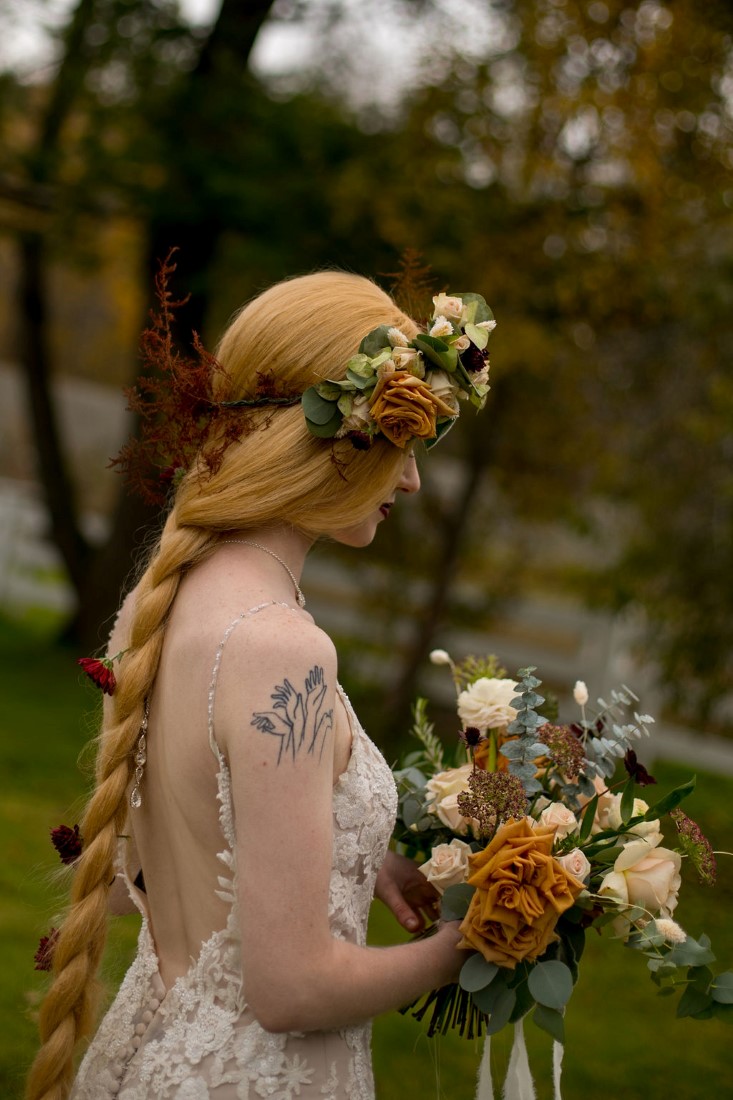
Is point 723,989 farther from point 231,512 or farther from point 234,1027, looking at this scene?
point 231,512

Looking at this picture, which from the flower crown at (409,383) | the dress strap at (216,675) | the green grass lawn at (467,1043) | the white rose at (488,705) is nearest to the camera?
the dress strap at (216,675)

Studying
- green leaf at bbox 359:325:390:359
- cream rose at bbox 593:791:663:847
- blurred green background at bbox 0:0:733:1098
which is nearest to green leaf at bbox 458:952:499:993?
cream rose at bbox 593:791:663:847

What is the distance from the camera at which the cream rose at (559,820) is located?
2152 mm

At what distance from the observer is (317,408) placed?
207 centimetres

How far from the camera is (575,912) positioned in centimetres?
215

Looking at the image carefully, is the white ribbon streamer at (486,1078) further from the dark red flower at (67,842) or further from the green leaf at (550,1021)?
the dark red flower at (67,842)

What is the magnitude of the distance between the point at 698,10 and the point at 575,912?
6.59 meters

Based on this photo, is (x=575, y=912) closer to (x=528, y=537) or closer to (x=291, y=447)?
(x=291, y=447)

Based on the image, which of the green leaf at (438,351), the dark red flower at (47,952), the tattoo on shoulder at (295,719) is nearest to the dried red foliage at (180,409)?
the green leaf at (438,351)

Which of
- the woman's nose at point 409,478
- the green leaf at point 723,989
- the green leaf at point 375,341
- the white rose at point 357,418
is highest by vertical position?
the green leaf at point 375,341

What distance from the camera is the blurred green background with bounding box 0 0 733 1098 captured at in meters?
7.42

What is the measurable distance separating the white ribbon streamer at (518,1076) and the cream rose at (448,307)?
1405 millimetres

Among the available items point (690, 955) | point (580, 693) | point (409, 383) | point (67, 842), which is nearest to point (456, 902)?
point (690, 955)

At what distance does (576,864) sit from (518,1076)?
18.1 inches
